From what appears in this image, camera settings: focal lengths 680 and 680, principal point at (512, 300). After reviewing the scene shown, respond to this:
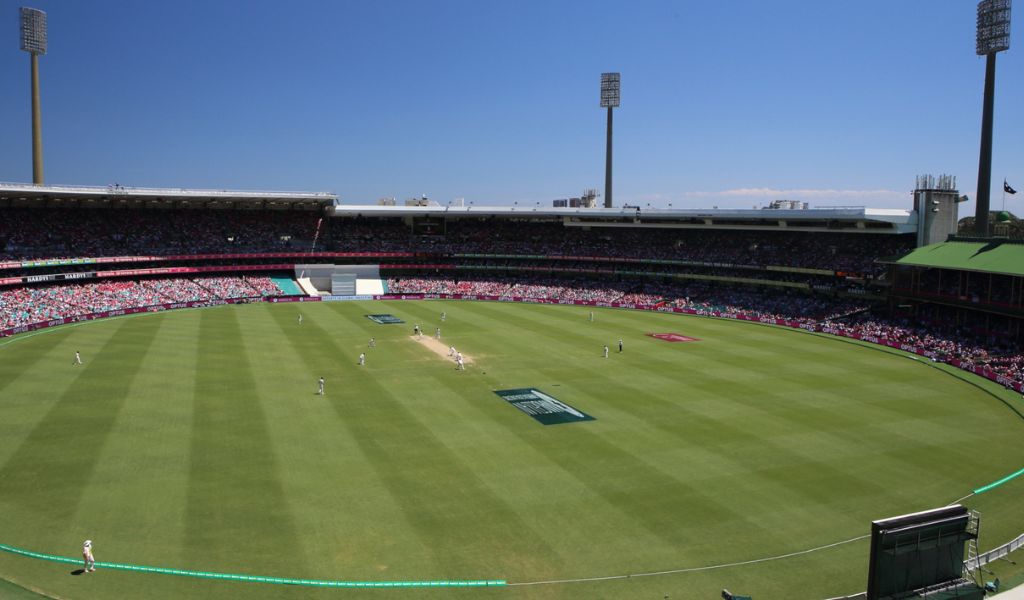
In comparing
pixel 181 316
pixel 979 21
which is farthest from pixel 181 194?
pixel 979 21

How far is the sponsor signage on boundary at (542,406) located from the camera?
28766 mm

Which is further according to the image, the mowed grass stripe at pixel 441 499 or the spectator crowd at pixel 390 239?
the spectator crowd at pixel 390 239

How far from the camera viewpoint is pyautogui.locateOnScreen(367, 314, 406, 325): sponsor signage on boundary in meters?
55.4

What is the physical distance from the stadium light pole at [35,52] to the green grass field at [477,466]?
38.3m

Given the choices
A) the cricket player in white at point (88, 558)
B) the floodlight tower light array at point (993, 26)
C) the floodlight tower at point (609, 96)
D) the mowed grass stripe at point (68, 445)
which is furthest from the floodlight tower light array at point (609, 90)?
the cricket player in white at point (88, 558)

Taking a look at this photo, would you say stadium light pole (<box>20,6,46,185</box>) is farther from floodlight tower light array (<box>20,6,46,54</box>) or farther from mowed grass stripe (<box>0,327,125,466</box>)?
mowed grass stripe (<box>0,327,125,466</box>)

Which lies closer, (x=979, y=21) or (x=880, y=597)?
(x=880, y=597)

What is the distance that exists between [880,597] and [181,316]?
56.0 meters

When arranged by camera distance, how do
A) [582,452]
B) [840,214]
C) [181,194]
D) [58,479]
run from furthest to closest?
[181,194] < [840,214] < [582,452] < [58,479]

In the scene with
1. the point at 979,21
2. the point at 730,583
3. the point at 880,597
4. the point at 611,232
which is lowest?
the point at 730,583

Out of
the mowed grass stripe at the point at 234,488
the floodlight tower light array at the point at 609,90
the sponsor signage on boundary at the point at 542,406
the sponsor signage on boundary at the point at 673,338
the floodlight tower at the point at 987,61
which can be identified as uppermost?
the floodlight tower light array at the point at 609,90

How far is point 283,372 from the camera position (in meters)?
36.7

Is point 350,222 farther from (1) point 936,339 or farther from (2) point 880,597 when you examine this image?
(2) point 880,597

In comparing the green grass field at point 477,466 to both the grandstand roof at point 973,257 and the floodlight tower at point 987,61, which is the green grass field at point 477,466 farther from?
the floodlight tower at point 987,61
